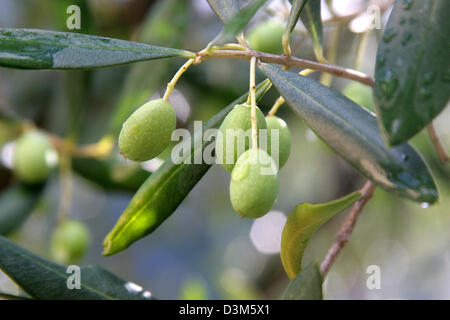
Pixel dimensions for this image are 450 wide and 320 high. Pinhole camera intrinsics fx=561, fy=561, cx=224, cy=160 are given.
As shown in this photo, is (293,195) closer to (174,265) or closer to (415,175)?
(174,265)

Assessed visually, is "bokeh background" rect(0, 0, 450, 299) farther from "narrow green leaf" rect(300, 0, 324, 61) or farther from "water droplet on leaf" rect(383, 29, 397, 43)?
"water droplet on leaf" rect(383, 29, 397, 43)

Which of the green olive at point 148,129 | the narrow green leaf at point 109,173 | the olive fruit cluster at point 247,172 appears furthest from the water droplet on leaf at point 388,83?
the narrow green leaf at point 109,173

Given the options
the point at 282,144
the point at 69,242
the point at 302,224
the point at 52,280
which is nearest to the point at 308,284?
the point at 302,224

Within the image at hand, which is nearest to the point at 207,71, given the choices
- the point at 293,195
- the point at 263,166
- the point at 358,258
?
the point at 293,195

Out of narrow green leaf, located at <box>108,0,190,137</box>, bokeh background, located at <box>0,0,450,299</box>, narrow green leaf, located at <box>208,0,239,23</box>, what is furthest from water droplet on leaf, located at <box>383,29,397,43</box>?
narrow green leaf, located at <box>108,0,190,137</box>

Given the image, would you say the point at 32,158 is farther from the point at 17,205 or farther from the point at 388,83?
the point at 388,83

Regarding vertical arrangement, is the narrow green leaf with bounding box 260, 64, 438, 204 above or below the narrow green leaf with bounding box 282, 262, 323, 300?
above
